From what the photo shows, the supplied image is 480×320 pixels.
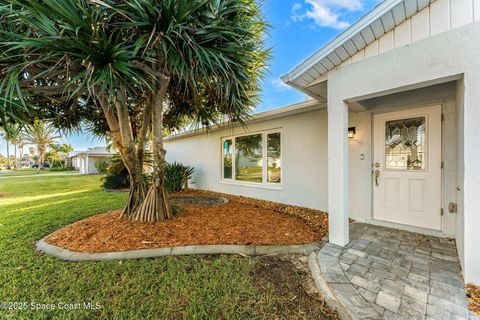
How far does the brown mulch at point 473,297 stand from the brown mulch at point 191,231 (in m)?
1.88

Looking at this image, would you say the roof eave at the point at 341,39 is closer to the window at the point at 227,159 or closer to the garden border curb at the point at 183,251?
the garden border curb at the point at 183,251

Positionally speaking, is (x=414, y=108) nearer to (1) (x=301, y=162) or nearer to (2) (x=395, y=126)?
(2) (x=395, y=126)

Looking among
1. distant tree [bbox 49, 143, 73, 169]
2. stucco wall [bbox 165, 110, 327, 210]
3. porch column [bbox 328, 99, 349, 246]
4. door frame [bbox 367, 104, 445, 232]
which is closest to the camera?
porch column [bbox 328, 99, 349, 246]

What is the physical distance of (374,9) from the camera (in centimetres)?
292

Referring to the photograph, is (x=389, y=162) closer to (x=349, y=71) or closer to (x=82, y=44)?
(x=349, y=71)

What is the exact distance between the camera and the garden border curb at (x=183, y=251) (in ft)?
10.6

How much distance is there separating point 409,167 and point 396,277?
8.37 feet

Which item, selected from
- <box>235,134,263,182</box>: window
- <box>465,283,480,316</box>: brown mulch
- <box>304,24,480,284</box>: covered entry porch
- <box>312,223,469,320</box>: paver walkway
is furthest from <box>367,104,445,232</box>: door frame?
<box>235,134,263,182</box>: window

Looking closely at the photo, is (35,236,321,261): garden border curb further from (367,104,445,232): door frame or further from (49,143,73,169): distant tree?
(49,143,73,169): distant tree

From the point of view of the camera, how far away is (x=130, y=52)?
3049 mm

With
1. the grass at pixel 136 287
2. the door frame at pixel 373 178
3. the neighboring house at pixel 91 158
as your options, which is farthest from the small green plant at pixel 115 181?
the neighboring house at pixel 91 158

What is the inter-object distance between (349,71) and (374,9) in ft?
2.74

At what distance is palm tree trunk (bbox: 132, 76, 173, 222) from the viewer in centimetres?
449

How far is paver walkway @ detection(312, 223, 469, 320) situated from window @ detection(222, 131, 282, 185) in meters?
3.52
